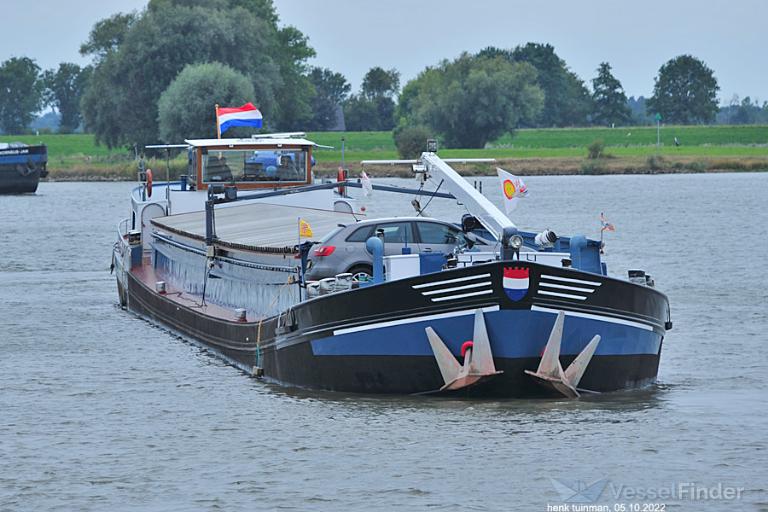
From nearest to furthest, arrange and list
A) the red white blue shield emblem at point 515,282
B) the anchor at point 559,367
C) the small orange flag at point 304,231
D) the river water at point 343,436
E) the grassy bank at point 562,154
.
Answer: the river water at point 343,436 → the red white blue shield emblem at point 515,282 → the anchor at point 559,367 → the small orange flag at point 304,231 → the grassy bank at point 562,154

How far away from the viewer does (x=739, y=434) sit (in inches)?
730

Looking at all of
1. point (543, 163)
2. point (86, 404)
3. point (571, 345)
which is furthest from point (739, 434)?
point (543, 163)

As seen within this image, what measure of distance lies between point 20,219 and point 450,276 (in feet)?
179

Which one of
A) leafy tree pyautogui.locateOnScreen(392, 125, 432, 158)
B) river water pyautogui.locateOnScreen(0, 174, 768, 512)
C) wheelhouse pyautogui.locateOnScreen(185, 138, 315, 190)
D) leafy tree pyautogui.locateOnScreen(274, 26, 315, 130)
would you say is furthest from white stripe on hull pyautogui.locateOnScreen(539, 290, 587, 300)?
leafy tree pyautogui.locateOnScreen(274, 26, 315, 130)

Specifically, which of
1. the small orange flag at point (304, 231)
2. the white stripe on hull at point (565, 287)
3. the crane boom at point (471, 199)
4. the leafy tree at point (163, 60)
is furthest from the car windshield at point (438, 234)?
the leafy tree at point (163, 60)

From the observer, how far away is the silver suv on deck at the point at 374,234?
2209cm

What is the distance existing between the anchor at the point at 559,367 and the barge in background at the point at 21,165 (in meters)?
79.0

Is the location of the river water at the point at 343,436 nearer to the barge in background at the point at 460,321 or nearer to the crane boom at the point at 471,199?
the barge in background at the point at 460,321

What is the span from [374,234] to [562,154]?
106950 mm

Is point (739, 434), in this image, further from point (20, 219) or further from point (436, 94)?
point (436, 94)

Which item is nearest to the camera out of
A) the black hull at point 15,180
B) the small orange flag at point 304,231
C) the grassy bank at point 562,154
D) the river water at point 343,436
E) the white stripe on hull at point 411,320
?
the river water at point 343,436

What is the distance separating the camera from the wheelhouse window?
105ft

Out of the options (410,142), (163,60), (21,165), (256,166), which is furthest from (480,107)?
(256,166)

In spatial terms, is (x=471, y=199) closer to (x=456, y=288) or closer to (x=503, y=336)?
(x=456, y=288)
